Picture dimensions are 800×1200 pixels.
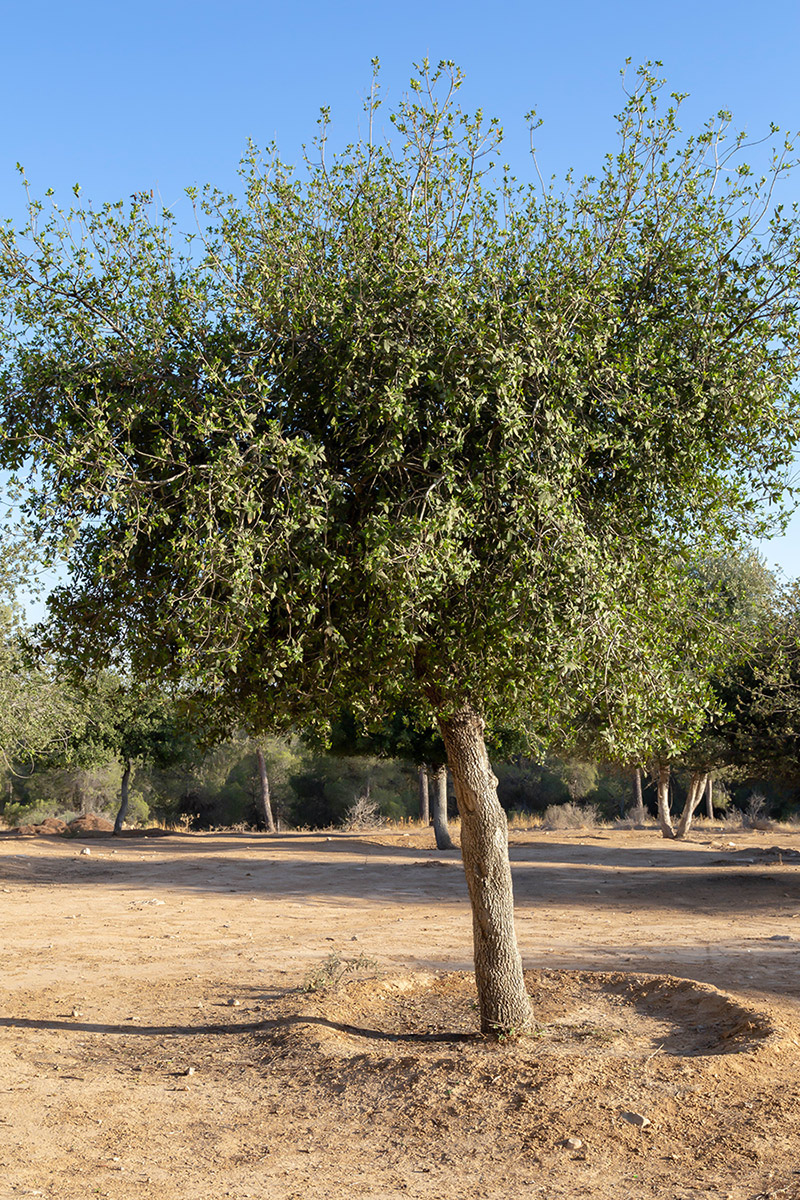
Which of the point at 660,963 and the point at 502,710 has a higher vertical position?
the point at 502,710

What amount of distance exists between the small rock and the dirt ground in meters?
0.02

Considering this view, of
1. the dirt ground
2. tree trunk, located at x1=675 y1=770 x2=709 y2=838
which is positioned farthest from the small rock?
tree trunk, located at x1=675 y1=770 x2=709 y2=838

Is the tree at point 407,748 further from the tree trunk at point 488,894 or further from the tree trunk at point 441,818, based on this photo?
the tree trunk at point 488,894

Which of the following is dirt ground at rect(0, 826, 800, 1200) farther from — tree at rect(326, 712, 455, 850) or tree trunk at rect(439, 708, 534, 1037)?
tree at rect(326, 712, 455, 850)

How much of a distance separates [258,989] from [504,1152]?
6.17 m

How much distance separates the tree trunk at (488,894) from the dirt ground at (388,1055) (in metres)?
0.33

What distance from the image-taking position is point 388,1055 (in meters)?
8.70

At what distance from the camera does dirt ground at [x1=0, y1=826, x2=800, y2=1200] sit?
6414 mm

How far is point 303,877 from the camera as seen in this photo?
80.6 ft

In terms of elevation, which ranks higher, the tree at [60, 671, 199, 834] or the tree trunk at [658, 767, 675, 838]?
the tree at [60, 671, 199, 834]

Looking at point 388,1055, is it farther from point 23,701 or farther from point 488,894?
point 23,701

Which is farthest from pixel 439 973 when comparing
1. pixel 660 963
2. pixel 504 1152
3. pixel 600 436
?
pixel 600 436

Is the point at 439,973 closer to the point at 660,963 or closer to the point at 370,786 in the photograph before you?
the point at 660,963

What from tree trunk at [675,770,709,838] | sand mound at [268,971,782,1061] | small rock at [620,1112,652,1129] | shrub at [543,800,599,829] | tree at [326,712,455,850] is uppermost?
tree at [326,712,455,850]
